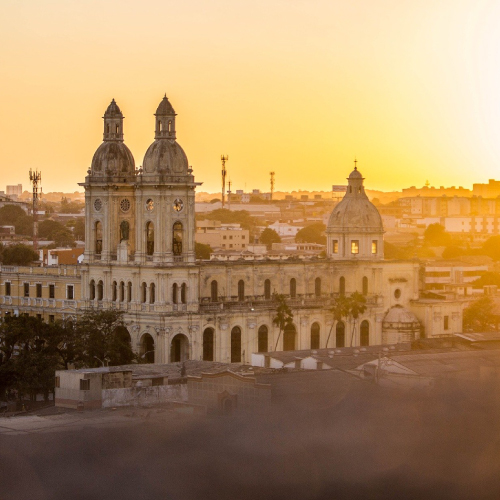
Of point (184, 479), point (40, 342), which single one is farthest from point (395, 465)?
point (40, 342)

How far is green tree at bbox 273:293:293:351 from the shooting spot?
131 metres

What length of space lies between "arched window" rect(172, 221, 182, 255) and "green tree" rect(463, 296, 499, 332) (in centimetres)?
3314

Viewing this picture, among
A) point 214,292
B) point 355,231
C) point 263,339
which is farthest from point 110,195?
point 355,231

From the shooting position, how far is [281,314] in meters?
131

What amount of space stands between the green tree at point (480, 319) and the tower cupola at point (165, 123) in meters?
36.0

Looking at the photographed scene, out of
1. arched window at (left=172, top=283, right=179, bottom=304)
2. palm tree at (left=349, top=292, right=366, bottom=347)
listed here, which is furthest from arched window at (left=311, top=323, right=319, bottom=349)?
arched window at (left=172, top=283, right=179, bottom=304)

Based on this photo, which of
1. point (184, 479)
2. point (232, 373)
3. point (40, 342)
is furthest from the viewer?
point (40, 342)

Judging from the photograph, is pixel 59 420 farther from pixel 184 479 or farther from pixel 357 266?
pixel 357 266

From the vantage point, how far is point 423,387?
11044cm

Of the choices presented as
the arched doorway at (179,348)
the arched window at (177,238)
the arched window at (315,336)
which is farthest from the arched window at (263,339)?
the arched window at (177,238)

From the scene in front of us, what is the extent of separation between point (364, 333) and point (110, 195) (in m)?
22.9

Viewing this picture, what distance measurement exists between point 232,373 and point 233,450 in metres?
5.45

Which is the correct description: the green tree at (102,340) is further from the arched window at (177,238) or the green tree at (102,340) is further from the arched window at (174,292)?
the arched window at (177,238)

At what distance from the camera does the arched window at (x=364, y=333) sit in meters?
138
